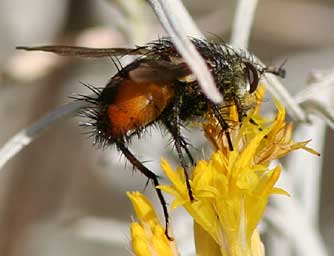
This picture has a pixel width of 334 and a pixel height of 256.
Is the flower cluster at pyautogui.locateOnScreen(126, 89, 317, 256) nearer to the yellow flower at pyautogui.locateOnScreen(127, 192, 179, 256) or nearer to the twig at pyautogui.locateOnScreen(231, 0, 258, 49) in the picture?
the yellow flower at pyautogui.locateOnScreen(127, 192, 179, 256)

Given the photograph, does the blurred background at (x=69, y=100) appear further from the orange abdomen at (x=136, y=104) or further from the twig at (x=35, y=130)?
the orange abdomen at (x=136, y=104)

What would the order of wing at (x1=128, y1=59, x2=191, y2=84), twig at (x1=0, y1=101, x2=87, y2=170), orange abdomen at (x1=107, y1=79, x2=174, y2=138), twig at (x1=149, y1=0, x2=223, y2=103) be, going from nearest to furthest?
twig at (x1=149, y1=0, x2=223, y2=103), wing at (x1=128, y1=59, x2=191, y2=84), orange abdomen at (x1=107, y1=79, x2=174, y2=138), twig at (x1=0, y1=101, x2=87, y2=170)

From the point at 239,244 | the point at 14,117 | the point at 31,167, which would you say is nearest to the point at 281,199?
the point at 239,244

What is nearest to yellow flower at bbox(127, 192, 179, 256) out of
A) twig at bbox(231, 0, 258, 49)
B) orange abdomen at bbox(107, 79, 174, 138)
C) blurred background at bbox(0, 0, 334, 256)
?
orange abdomen at bbox(107, 79, 174, 138)

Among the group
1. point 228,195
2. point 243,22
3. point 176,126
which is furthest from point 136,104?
point 243,22

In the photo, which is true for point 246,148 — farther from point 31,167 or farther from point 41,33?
point 41,33

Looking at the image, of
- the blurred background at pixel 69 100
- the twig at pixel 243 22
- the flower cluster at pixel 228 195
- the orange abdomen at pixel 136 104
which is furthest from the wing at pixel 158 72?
the blurred background at pixel 69 100
